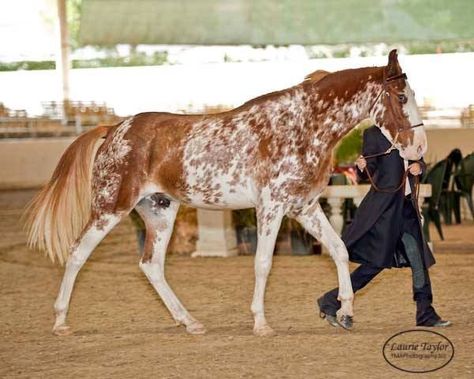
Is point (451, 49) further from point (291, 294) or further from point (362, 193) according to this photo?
point (291, 294)

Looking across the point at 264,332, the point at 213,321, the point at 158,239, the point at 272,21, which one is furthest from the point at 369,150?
the point at 272,21

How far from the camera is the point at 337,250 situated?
25.7 ft

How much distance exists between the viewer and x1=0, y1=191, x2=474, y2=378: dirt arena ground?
6855mm

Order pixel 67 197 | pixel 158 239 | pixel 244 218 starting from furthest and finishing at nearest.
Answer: pixel 244 218
pixel 67 197
pixel 158 239

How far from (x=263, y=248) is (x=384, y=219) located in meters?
0.86

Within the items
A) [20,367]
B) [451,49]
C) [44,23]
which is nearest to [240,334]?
[20,367]

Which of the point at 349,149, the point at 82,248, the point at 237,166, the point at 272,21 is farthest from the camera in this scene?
the point at 272,21

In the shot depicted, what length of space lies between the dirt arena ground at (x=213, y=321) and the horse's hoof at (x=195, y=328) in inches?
4.4

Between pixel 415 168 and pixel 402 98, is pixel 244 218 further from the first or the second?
pixel 402 98

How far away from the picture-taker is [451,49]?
21.9m

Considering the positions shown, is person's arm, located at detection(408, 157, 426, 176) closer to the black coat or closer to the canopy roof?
the black coat

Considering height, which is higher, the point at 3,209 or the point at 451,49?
the point at 451,49

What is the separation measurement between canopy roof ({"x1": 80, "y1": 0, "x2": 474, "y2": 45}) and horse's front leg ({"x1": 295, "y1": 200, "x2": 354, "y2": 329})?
14.8 meters

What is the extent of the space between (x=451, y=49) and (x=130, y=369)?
16.2 metres
